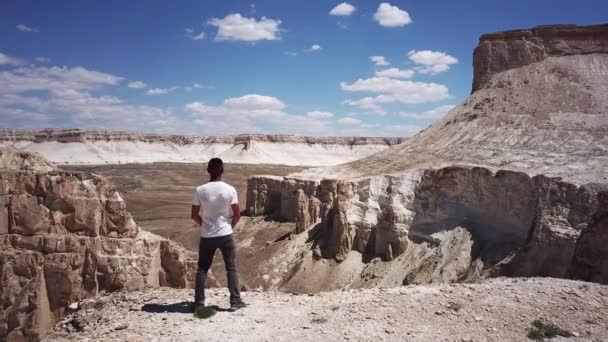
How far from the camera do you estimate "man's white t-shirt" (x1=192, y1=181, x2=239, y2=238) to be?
6.55 metres

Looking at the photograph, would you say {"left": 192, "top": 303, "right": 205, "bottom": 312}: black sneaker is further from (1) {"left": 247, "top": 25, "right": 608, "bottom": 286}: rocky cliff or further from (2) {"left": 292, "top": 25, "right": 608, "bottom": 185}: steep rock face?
(2) {"left": 292, "top": 25, "right": 608, "bottom": 185}: steep rock face

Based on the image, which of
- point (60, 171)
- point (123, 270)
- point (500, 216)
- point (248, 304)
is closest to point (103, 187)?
point (60, 171)

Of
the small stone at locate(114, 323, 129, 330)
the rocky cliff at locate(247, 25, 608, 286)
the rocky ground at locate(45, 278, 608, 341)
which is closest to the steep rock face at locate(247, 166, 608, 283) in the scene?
the rocky cliff at locate(247, 25, 608, 286)

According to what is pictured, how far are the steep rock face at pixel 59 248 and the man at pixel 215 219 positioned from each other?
2.66 m

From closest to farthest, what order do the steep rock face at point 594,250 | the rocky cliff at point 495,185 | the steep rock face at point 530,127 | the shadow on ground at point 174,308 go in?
the shadow on ground at point 174,308
the steep rock face at point 594,250
the rocky cliff at point 495,185
the steep rock face at point 530,127

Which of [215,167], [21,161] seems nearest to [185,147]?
[21,161]

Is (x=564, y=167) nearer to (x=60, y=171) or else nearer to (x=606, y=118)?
(x=606, y=118)

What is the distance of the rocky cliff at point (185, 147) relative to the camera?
367ft

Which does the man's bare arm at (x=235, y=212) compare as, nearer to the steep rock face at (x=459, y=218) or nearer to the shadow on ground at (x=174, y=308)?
the shadow on ground at (x=174, y=308)

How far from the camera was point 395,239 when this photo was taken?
22.6 m

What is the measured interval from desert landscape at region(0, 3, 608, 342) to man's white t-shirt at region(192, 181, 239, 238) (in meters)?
1.20

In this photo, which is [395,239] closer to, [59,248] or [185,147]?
[59,248]

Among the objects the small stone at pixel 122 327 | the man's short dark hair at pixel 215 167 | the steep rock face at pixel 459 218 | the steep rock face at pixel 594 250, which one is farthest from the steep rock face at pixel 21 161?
the steep rock face at pixel 459 218

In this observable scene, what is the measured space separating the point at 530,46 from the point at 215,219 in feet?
105
